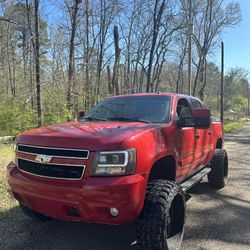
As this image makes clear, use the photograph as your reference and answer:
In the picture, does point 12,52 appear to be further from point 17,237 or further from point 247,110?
point 247,110

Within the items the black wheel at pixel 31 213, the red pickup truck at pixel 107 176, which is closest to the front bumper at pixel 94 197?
the red pickup truck at pixel 107 176

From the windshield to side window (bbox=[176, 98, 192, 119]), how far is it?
249mm

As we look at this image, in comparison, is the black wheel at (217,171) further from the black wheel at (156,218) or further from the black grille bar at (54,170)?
the black grille bar at (54,170)

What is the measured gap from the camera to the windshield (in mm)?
4559

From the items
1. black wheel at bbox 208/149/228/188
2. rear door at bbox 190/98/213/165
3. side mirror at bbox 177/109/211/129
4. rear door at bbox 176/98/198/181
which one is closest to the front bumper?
rear door at bbox 176/98/198/181

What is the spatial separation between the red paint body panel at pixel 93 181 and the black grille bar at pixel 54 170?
1.9 inches

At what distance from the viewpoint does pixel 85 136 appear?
336 centimetres

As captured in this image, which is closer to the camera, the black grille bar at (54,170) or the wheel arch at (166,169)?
the black grille bar at (54,170)

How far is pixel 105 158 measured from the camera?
3.20 metres

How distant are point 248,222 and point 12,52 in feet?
89.5

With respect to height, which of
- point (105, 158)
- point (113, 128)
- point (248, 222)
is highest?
point (113, 128)

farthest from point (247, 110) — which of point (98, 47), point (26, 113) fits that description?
point (26, 113)

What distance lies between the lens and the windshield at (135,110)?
456 cm

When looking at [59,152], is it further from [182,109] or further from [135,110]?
[182,109]
